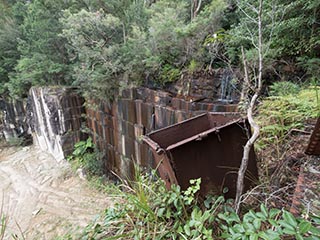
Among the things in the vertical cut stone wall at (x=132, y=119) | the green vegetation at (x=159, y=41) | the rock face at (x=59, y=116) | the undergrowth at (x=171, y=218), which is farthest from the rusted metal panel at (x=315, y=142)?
the rock face at (x=59, y=116)

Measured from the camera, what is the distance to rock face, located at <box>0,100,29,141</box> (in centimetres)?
800

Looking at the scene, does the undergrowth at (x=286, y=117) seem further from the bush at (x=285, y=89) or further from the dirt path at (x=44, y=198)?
the dirt path at (x=44, y=198)

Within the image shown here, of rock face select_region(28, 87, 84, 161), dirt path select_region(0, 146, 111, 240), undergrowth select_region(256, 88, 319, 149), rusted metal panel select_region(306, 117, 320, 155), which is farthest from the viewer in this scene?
rock face select_region(28, 87, 84, 161)

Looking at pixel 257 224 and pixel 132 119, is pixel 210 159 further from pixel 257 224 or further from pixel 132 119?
pixel 132 119

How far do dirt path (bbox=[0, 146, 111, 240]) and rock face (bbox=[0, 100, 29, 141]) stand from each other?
144 centimetres

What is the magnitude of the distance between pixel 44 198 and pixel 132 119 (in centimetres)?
331

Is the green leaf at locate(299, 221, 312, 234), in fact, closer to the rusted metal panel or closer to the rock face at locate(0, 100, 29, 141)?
the rusted metal panel

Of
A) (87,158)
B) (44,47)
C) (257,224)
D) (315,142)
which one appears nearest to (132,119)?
(87,158)

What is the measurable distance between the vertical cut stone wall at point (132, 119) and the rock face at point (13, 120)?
4094mm

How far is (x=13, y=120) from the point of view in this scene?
8172 millimetres

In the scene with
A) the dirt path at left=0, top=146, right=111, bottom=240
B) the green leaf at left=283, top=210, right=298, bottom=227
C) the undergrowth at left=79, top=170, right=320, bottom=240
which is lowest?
the dirt path at left=0, top=146, right=111, bottom=240

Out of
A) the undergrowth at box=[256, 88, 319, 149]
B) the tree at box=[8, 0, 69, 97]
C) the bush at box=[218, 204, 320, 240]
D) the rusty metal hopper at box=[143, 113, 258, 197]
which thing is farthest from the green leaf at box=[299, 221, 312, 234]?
the tree at box=[8, 0, 69, 97]

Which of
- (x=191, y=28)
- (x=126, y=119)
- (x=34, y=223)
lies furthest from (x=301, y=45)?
(x=34, y=223)

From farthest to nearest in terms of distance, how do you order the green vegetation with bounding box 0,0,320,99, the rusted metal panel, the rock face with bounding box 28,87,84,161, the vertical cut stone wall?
the rock face with bounding box 28,87,84,161
the vertical cut stone wall
the green vegetation with bounding box 0,0,320,99
the rusted metal panel
